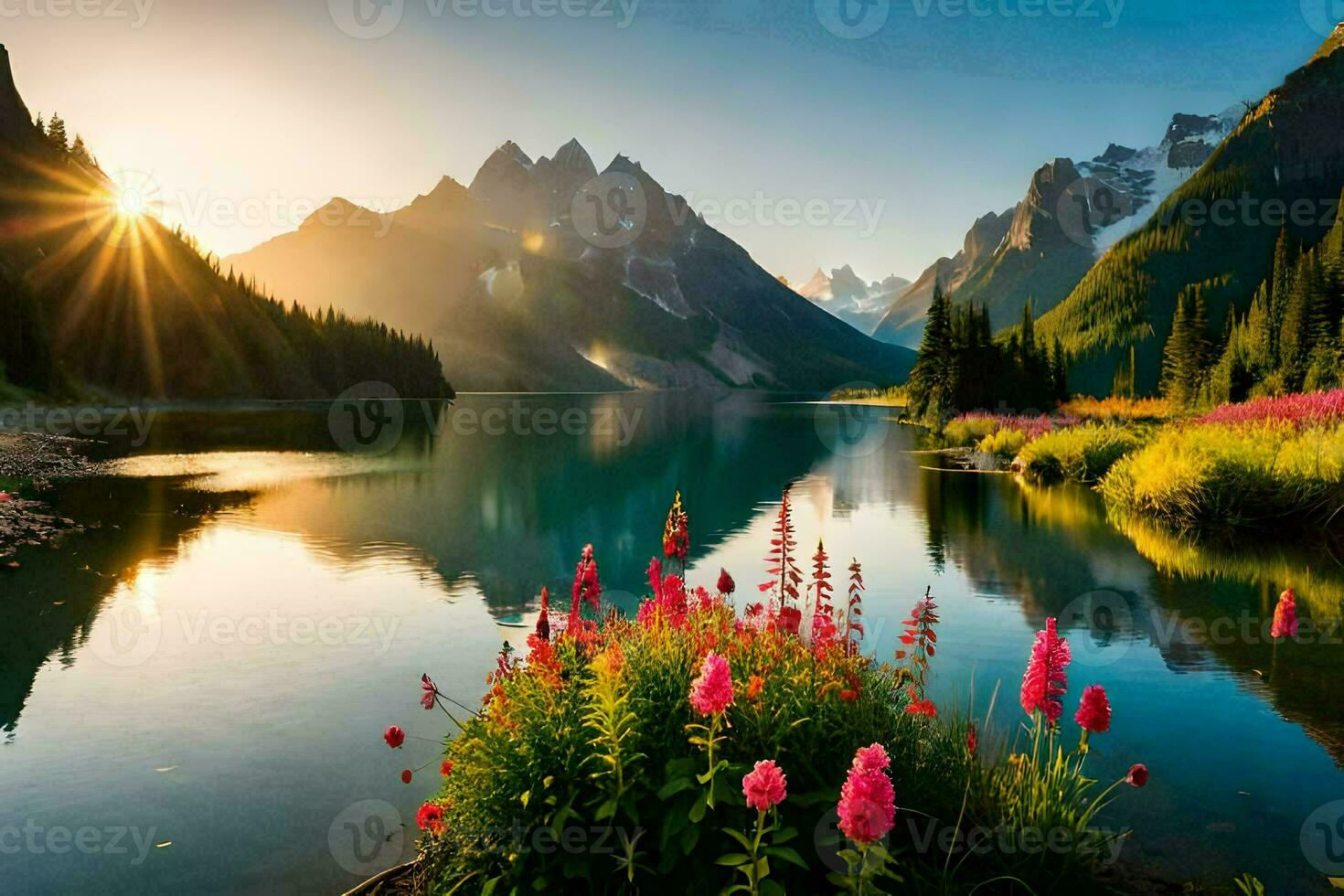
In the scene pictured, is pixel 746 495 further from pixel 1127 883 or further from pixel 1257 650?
pixel 1127 883

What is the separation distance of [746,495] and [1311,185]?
209 m

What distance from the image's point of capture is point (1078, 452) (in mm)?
31391

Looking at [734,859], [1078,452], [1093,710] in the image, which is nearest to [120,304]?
[1078,452]

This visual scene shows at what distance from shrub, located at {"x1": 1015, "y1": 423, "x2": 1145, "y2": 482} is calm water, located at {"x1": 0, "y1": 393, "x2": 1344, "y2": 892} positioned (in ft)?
11.6

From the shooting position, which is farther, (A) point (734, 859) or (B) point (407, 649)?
(B) point (407, 649)

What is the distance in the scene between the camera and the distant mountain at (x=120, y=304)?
101m

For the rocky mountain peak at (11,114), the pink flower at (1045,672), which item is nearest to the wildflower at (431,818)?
the pink flower at (1045,672)

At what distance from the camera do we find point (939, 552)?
62.5ft

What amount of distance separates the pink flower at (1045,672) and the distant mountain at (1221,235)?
169509 mm

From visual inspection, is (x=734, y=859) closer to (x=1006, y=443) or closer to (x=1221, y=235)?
(x=1006, y=443)

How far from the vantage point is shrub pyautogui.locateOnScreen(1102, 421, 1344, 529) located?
1822 cm

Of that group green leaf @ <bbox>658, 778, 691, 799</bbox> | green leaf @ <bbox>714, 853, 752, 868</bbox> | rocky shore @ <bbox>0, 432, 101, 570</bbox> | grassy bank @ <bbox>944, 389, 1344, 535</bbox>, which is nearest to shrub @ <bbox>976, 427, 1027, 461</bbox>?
grassy bank @ <bbox>944, 389, 1344, 535</bbox>

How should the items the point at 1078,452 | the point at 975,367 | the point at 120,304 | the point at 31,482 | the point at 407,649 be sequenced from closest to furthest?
the point at 407,649 < the point at 31,482 < the point at 1078,452 < the point at 975,367 < the point at 120,304

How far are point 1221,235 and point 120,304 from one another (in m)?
213
